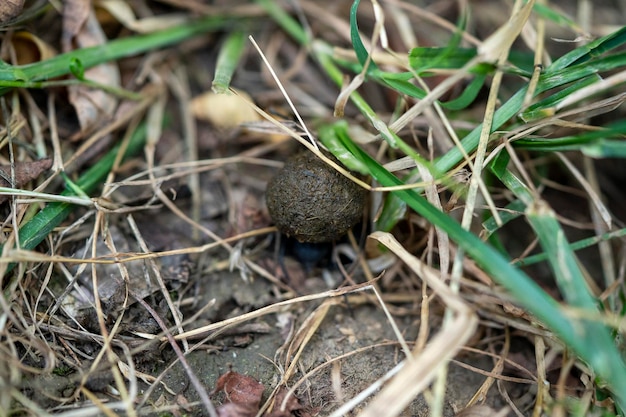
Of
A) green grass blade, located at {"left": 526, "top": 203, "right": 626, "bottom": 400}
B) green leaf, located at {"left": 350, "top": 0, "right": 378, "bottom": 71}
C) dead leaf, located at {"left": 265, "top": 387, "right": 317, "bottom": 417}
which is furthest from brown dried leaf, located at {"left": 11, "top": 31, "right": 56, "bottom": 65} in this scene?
green grass blade, located at {"left": 526, "top": 203, "right": 626, "bottom": 400}

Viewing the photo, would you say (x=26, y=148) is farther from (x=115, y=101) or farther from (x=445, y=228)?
(x=445, y=228)

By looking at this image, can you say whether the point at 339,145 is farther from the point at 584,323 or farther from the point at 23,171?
the point at 23,171

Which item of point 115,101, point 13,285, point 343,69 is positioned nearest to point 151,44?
point 115,101

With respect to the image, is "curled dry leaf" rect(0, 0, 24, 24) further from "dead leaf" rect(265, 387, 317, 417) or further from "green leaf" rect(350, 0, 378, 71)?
"dead leaf" rect(265, 387, 317, 417)

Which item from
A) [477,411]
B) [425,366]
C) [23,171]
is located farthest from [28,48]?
[477,411]

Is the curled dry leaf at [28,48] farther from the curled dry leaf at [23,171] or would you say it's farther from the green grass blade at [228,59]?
the green grass blade at [228,59]
